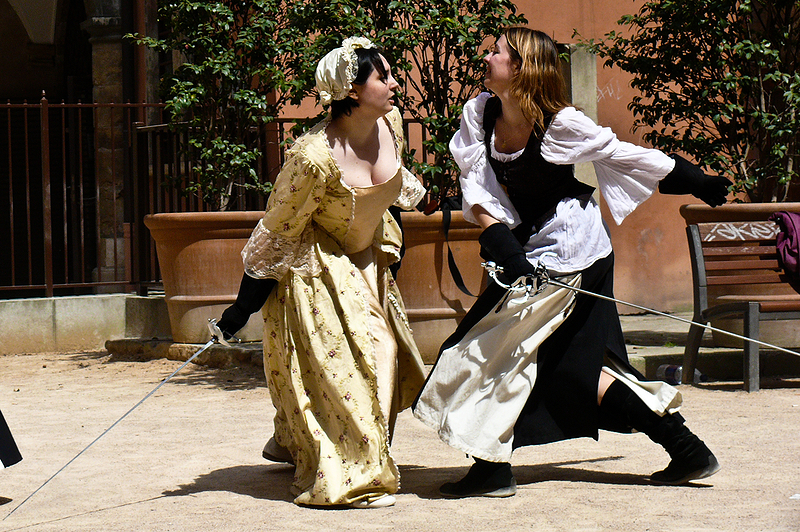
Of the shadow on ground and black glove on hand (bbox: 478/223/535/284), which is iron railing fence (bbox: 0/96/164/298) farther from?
black glove on hand (bbox: 478/223/535/284)

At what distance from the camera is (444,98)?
7.35 m

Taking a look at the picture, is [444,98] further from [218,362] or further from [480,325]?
[480,325]

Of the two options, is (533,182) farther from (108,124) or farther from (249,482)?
(108,124)

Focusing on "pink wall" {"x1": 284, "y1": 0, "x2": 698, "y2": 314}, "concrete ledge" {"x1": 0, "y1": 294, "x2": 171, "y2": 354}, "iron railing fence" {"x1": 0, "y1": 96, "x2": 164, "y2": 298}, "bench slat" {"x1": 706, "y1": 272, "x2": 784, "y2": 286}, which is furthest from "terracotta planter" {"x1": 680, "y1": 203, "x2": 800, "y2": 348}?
"iron railing fence" {"x1": 0, "y1": 96, "x2": 164, "y2": 298}

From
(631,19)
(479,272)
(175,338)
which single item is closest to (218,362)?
(175,338)

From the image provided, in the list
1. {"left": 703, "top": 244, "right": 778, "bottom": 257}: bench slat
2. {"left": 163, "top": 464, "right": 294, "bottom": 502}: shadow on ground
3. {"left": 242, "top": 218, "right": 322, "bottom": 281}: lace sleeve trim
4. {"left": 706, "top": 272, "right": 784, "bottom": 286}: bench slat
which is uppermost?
{"left": 242, "top": 218, "right": 322, "bottom": 281}: lace sleeve trim

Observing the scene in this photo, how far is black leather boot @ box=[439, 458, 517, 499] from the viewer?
144 inches

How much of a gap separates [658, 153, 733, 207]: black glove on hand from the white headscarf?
3.89 ft

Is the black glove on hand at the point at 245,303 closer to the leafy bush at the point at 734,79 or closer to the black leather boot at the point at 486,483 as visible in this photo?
the black leather boot at the point at 486,483

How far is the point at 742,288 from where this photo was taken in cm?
664

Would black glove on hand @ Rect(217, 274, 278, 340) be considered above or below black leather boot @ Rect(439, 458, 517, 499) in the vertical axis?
above

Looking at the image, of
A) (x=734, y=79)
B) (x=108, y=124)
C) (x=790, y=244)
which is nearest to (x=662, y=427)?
(x=790, y=244)

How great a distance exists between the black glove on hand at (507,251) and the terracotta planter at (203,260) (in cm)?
391

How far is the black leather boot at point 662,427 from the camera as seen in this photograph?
12.1ft
